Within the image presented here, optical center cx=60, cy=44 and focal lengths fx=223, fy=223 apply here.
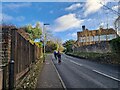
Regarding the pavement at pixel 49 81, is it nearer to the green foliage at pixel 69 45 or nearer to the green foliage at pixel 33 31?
the green foliage at pixel 33 31

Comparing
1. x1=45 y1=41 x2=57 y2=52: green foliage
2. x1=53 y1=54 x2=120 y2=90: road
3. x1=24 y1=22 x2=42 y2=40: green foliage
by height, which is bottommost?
x1=53 y1=54 x2=120 y2=90: road

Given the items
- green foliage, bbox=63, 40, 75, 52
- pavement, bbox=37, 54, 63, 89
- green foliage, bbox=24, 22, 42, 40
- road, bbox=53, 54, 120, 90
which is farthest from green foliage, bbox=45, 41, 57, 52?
pavement, bbox=37, 54, 63, 89

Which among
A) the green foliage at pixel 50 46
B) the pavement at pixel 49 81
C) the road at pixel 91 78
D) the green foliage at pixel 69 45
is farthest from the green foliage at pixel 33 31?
the pavement at pixel 49 81

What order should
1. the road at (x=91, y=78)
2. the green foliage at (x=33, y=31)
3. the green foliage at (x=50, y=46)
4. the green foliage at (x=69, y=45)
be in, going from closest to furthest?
the road at (x=91, y=78) → the green foliage at (x=33, y=31) → the green foliage at (x=69, y=45) → the green foliage at (x=50, y=46)

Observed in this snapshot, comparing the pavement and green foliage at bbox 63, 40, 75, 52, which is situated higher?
green foliage at bbox 63, 40, 75, 52

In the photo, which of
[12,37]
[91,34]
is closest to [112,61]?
[12,37]

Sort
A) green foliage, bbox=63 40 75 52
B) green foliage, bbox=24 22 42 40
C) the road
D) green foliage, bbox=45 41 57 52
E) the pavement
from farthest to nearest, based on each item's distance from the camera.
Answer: green foliage, bbox=45 41 57 52 < green foliage, bbox=63 40 75 52 < green foliage, bbox=24 22 42 40 < the road < the pavement

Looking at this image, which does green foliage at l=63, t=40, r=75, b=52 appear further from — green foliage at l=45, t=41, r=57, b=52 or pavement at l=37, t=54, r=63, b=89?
pavement at l=37, t=54, r=63, b=89

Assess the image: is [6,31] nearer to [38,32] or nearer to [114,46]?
[114,46]

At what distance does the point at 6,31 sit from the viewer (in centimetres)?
654

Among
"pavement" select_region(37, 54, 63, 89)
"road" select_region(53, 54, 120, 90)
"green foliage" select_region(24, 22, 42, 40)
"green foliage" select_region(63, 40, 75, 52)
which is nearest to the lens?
"pavement" select_region(37, 54, 63, 89)

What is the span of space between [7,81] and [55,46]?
3153 inches

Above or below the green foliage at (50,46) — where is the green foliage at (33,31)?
above

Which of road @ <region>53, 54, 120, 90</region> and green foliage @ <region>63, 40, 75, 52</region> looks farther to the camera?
green foliage @ <region>63, 40, 75, 52</region>
